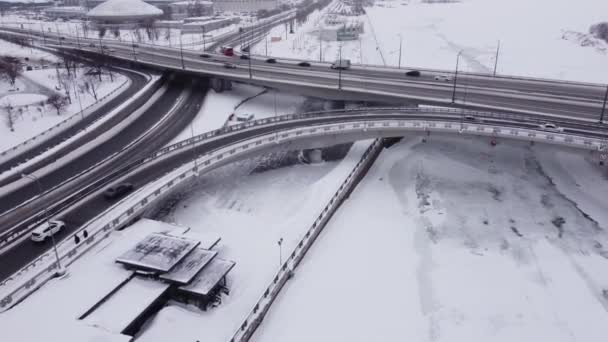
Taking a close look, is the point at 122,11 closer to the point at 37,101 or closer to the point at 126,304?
the point at 37,101

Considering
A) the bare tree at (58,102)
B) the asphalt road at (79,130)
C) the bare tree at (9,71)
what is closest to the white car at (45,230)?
the asphalt road at (79,130)

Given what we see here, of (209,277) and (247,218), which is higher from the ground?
(209,277)

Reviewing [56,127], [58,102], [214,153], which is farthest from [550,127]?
[58,102]

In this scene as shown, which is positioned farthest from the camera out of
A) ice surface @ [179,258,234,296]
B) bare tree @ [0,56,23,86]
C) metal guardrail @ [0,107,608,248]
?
bare tree @ [0,56,23,86]

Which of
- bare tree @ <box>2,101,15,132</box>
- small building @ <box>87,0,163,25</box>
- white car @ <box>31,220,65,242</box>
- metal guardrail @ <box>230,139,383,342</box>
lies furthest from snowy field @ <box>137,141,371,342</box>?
small building @ <box>87,0,163,25</box>

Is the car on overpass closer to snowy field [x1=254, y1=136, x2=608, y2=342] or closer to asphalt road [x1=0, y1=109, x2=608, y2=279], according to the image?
asphalt road [x1=0, y1=109, x2=608, y2=279]

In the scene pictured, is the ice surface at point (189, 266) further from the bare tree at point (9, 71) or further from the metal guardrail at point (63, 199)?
the bare tree at point (9, 71)

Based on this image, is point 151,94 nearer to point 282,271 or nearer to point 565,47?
point 282,271
